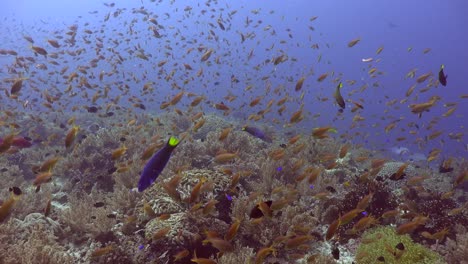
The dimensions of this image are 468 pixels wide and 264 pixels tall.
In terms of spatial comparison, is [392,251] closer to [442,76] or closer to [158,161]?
[442,76]

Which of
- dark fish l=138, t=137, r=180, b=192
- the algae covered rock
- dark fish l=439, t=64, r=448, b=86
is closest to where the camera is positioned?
dark fish l=138, t=137, r=180, b=192

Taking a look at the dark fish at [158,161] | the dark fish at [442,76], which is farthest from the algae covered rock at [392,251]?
the dark fish at [158,161]

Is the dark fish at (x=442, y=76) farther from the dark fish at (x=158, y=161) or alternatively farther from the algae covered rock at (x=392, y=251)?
the dark fish at (x=158, y=161)

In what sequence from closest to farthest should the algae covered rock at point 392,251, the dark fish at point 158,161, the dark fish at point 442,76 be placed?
the dark fish at point 158,161
the algae covered rock at point 392,251
the dark fish at point 442,76

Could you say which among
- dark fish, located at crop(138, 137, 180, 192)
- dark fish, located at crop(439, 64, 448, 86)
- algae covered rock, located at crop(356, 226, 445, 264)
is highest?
dark fish, located at crop(138, 137, 180, 192)

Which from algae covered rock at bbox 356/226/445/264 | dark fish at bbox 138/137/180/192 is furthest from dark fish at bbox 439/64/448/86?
dark fish at bbox 138/137/180/192

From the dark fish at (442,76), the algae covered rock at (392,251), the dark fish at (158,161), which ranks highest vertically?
the dark fish at (158,161)

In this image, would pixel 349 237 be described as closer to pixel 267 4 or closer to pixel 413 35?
pixel 267 4

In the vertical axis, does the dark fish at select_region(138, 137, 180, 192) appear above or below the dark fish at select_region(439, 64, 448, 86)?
above

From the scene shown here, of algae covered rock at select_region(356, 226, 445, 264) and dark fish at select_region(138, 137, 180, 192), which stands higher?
dark fish at select_region(138, 137, 180, 192)

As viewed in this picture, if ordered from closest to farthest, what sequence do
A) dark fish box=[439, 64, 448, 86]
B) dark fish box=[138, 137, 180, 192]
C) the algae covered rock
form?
dark fish box=[138, 137, 180, 192] < the algae covered rock < dark fish box=[439, 64, 448, 86]

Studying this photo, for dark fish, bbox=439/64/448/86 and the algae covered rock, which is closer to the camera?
the algae covered rock

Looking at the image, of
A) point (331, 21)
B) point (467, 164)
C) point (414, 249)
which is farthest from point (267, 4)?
point (414, 249)

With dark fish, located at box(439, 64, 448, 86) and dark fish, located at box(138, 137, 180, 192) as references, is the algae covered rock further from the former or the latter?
dark fish, located at box(138, 137, 180, 192)
